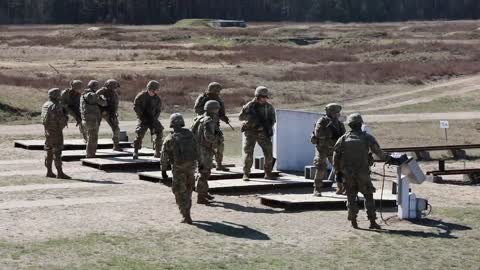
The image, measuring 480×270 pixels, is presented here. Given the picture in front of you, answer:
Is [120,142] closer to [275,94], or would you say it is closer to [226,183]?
[226,183]

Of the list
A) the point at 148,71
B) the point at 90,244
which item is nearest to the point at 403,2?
the point at 148,71

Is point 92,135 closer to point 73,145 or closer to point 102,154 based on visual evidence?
point 102,154

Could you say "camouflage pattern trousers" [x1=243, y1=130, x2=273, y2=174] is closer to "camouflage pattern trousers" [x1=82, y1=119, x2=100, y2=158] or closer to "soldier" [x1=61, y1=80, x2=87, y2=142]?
"camouflage pattern trousers" [x1=82, y1=119, x2=100, y2=158]

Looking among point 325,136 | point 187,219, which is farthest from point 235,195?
point 187,219

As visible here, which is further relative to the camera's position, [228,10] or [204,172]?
[228,10]

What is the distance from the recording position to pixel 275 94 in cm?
4394

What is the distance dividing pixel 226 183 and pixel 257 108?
4.86 feet

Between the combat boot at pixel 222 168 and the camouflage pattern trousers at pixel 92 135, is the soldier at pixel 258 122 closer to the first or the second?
the combat boot at pixel 222 168

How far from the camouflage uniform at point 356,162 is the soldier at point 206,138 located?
8.83 ft

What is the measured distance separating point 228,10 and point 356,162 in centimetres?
12704

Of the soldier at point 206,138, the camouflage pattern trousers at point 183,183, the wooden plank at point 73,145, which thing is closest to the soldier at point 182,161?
the camouflage pattern trousers at point 183,183

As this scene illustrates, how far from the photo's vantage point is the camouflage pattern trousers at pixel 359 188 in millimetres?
16500

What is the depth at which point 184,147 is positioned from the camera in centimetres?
1670

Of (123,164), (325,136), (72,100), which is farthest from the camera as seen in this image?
(72,100)
